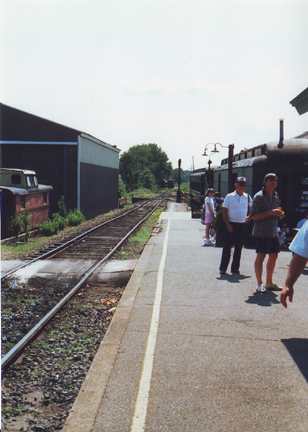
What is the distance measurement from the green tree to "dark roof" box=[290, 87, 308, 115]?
4250 inches

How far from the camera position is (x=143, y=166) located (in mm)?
133250

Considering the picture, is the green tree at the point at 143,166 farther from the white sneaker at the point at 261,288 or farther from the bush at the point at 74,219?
the white sneaker at the point at 261,288

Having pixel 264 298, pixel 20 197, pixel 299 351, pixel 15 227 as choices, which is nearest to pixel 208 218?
pixel 264 298

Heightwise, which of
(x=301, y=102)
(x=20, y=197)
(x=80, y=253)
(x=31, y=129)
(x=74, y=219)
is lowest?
(x=80, y=253)

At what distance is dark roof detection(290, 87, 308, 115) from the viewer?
291 inches

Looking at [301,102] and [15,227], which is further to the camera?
[15,227]

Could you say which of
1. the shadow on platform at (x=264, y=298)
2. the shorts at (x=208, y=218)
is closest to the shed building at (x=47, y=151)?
the shorts at (x=208, y=218)

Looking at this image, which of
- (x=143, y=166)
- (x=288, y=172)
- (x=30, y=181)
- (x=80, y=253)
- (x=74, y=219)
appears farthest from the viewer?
(x=143, y=166)

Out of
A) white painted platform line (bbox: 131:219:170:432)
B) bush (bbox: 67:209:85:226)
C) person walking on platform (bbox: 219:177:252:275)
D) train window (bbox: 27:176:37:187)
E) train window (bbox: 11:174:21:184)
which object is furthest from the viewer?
bush (bbox: 67:209:85:226)

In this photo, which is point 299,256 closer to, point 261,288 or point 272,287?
point 261,288

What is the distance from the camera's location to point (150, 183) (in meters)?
118

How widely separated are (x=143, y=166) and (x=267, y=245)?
127m

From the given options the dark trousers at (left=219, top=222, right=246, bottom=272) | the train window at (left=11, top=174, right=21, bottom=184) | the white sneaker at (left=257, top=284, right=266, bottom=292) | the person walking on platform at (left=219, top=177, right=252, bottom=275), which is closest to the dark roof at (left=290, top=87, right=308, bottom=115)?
the person walking on platform at (left=219, top=177, right=252, bottom=275)

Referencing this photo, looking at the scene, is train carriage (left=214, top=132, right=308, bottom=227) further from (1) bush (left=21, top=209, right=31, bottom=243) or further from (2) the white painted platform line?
(1) bush (left=21, top=209, right=31, bottom=243)
